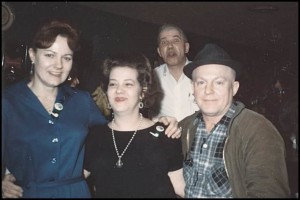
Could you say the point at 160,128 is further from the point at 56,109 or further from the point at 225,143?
the point at 56,109

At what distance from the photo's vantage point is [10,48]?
12.4 feet

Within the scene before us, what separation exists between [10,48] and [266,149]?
3212mm

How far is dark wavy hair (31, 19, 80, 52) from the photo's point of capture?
1695 mm

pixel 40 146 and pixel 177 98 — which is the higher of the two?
pixel 177 98

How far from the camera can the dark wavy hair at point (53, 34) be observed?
170cm

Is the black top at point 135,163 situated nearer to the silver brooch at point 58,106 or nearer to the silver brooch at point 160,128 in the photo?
the silver brooch at point 160,128

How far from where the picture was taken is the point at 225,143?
1691 mm

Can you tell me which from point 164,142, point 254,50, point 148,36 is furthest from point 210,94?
point 254,50

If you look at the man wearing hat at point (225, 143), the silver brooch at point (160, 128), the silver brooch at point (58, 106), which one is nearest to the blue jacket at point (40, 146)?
the silver brooch at point (58, 106)

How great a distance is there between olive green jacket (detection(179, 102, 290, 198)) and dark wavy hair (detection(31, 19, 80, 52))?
946 millimetres

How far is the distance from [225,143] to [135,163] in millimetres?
483

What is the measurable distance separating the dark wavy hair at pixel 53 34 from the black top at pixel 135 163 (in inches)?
21.2

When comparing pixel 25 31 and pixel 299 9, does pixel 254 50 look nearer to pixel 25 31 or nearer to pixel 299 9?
pixel 25 31

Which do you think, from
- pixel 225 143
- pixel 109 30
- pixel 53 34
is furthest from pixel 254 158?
pixel 109 30
